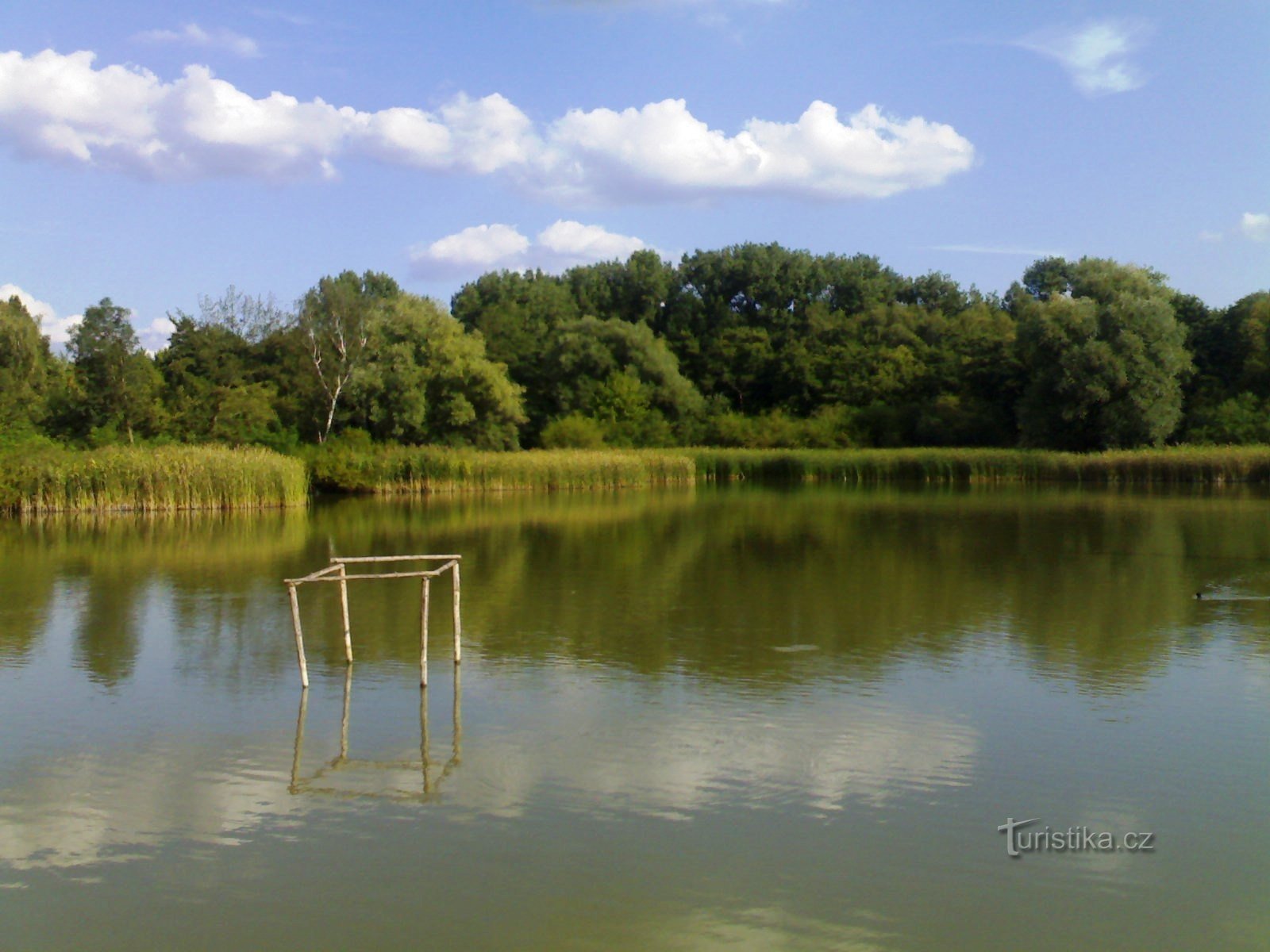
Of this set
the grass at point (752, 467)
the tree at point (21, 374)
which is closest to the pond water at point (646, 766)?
the tree at point (21, 374)

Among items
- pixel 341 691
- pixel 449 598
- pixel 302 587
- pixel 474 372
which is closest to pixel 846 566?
pixel 449 598

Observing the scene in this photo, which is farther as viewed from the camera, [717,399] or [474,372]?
[717,399]

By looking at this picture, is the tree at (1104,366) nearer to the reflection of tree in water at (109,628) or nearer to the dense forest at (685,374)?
the dense forest at (685,374)

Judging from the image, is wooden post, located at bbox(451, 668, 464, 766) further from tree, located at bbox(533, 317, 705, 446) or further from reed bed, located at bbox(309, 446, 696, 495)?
tree, located at bbox(533, 317, 705, 446)

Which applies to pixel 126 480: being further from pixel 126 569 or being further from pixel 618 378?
pixel 618 378

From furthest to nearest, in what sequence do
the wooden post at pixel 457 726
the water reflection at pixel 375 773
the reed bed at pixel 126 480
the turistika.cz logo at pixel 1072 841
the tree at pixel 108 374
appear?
the tree at pixel 108 374
the reed bed at pixel 126 480
the wooden post at pixel 457 726
the water reflection at pixel 375 773
the turistika.cz logo at pixel 1072 841

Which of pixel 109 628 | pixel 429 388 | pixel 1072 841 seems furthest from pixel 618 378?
pixel 1072 841

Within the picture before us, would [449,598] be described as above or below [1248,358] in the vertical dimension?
below

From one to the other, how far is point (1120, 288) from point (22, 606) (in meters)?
47.7

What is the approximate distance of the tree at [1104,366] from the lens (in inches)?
1911

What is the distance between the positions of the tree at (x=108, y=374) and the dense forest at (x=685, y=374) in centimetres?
7

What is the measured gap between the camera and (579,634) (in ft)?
43.6

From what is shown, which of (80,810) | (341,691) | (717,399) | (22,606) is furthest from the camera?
(717,399)

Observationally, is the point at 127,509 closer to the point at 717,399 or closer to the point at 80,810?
the point at 80,810
